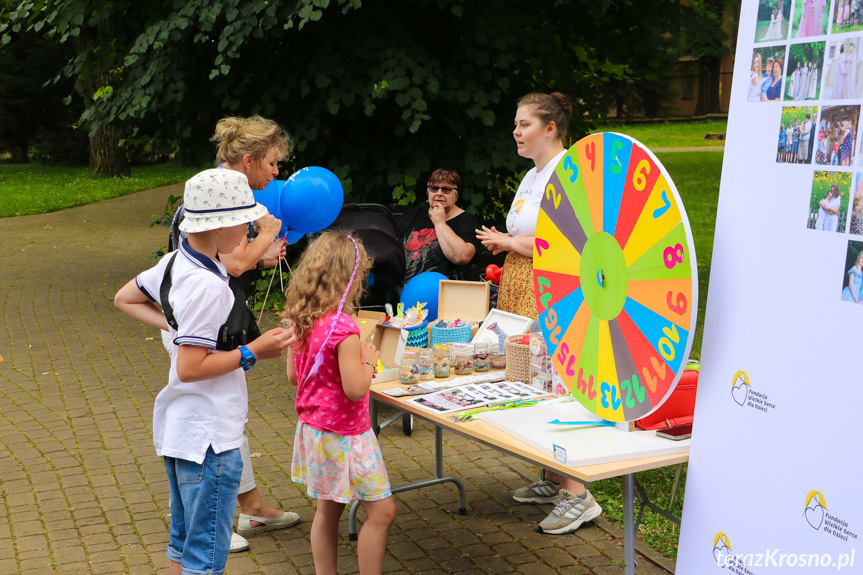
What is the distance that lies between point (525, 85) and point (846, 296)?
5980 millimetres

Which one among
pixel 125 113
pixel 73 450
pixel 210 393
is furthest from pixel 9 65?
pixel 210 393

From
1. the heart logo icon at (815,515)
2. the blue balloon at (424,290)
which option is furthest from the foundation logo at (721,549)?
the blue balloon at (424,290)

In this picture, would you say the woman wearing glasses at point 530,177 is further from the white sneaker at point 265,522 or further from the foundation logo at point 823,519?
the foundation logo at point 823,519

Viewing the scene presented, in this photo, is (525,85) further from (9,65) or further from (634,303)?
(9,65)

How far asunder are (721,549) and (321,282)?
154cm

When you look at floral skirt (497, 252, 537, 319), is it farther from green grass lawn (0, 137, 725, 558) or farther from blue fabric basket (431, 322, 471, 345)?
green grass lawn (0, 137, 725, 558)

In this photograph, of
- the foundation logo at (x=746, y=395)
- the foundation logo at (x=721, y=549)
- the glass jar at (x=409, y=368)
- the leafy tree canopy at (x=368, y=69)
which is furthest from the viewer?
the leafy tree canopy at (x=368, y=69)

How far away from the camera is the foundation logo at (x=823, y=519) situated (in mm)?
2127

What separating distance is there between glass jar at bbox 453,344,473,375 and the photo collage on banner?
174 cm

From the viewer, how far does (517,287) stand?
4348 millimetres

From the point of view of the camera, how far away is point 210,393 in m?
2.85

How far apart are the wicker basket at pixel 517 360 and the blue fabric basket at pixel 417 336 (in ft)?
1.55

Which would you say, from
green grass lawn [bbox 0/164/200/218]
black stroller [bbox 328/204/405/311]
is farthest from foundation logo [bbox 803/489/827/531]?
green grass lawn [bbox 0/164/200/218]

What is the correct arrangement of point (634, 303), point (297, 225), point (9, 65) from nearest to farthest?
point (634, 303)
point (297, 225)
point (9, 65)
